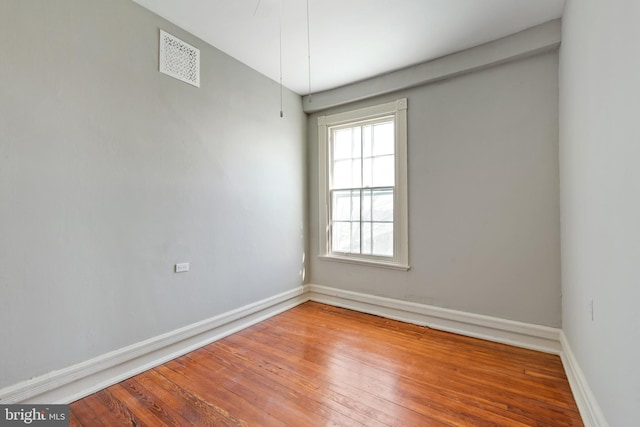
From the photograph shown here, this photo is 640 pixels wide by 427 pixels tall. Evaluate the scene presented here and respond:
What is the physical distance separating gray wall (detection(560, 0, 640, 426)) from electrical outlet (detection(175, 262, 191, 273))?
2737mm

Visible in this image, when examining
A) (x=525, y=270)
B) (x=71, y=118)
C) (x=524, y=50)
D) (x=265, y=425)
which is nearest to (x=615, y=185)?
(x=525, y=270)

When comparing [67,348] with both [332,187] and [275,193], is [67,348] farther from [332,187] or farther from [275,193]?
[332,187]

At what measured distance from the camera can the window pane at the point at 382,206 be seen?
3344 millimetres

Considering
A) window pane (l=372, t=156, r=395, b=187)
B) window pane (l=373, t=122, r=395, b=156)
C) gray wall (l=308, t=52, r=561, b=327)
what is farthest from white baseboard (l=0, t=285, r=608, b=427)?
window pane (l=373, t=122, r=395, b=156)

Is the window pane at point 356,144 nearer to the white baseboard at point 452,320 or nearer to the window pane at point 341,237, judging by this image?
the window pane at point 341,237

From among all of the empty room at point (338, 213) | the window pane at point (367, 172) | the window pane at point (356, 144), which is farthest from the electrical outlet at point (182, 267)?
the window pane at point (356, 144)

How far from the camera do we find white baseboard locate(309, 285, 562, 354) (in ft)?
8.02

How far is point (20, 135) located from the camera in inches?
64.0

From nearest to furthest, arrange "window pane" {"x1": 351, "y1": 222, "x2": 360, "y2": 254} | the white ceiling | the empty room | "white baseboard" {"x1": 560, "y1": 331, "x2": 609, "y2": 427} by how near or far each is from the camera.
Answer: "white baseboard" {"x1": 560, "y1": 331, "x2": 609, "y2": 427}, the empty room, the white ceiling, "window pane" {"x1": 351, "y1": 222, "x2": 360, "y2": 254}

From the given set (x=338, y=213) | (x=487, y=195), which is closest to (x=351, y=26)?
(x=487, y=195)

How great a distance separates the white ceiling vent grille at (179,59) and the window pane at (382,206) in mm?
2251

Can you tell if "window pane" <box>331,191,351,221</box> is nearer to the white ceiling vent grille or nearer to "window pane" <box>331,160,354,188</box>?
"window pane" <box>331,160,354,188</box>

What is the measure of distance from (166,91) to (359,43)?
178 centimetres

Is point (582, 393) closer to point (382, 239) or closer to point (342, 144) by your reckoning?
point (382, 239)
